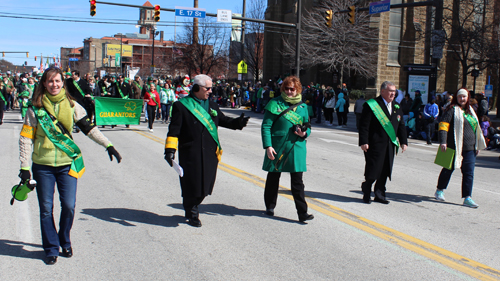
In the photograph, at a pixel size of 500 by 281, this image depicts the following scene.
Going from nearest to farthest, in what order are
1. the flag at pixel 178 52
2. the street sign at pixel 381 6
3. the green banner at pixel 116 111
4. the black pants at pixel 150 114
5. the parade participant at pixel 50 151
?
the parade participant at pixel 50 151, the green banner at pixel 116 111, the black pants at pixel 150 114, the street sign at pixel 381 6, the flag at pixel 178 52

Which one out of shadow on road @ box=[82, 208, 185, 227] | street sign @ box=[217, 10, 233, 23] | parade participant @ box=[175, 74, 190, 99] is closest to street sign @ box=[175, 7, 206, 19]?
street sign @ box=[217, 10, 233, 23]

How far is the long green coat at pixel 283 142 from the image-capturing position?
5930 millimetres

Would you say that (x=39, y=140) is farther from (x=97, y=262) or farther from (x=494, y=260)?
(x=494, y=260)

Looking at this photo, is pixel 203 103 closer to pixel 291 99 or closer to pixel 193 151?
pixel 193 151

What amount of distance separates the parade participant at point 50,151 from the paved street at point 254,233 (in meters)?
0.40

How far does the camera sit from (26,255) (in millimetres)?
4754

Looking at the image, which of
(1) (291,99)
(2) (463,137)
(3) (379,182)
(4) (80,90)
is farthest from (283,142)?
(4) (80,90)

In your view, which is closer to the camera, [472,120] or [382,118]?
[382,118]

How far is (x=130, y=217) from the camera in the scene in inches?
243

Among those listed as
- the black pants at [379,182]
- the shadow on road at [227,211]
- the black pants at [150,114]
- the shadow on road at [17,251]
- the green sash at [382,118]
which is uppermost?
the green sash at [382,118]

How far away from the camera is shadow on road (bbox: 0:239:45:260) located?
15.5 ft

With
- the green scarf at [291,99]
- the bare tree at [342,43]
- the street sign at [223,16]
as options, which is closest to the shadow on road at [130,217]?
the green scarf at [291,99]

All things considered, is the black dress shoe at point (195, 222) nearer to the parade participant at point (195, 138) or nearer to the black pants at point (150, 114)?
the parade participant at point (195, 138)

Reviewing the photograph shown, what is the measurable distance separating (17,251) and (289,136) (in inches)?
124
